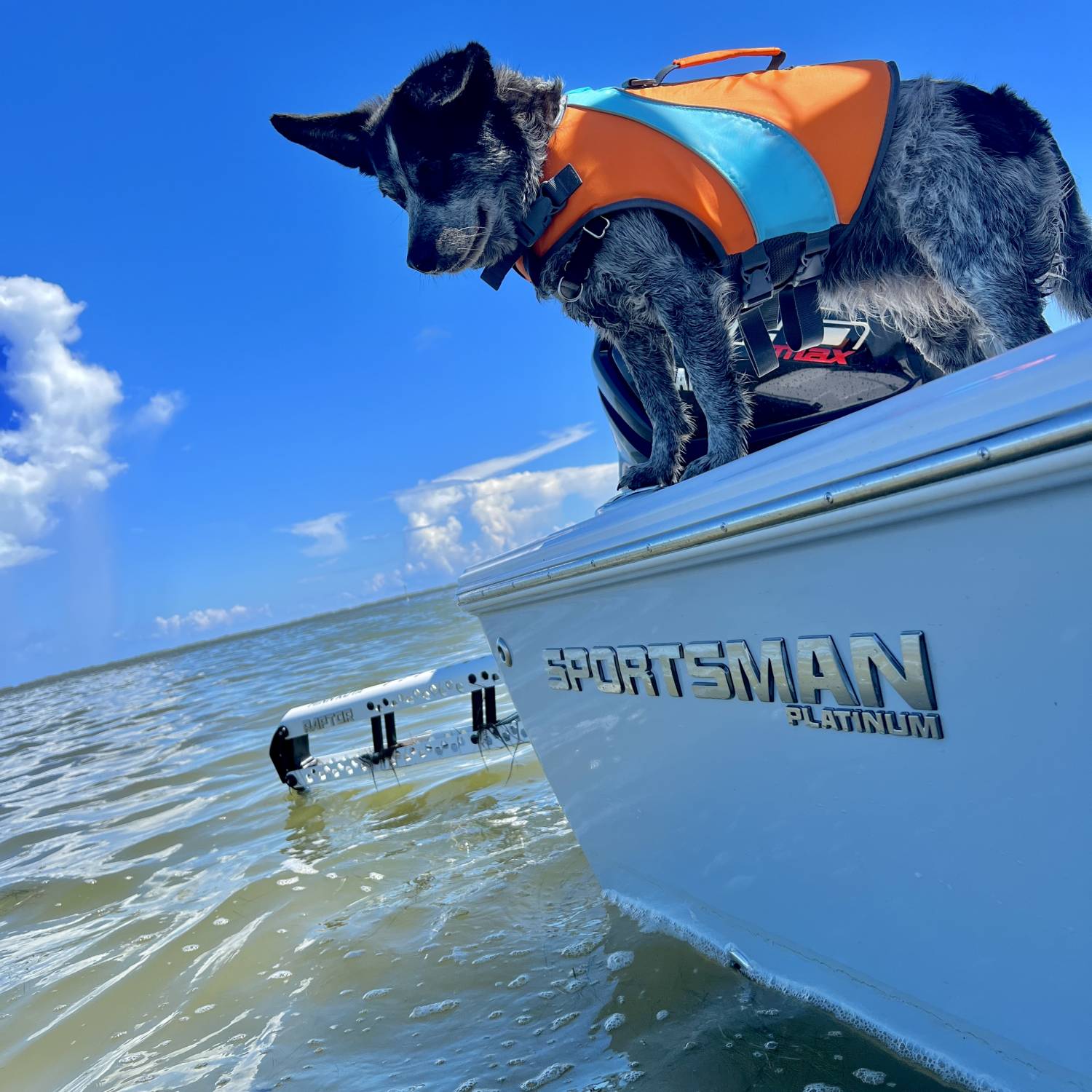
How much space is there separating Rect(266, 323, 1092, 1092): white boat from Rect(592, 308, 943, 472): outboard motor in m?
0.95

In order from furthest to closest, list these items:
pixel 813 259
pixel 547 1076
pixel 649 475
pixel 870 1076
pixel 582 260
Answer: pixel 649 475 → pixel 582 260 → pixel 813 259 → pixel 547 1076 → pixel 870 1076

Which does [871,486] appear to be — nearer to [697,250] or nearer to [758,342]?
[697,250]

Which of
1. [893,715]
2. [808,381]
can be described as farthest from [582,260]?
[893,715]

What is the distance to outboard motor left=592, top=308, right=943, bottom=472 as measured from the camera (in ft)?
9.02

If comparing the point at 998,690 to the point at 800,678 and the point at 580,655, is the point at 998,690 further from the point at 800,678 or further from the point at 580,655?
the point at 580,655

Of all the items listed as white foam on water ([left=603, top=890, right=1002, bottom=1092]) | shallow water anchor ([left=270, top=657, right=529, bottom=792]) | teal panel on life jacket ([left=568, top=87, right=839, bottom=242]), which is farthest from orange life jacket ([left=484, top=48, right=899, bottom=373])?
shallow water anchor ([left=270, top=657, right=529, bottom=792])

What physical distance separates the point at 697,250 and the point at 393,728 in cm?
322

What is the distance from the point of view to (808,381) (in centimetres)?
284

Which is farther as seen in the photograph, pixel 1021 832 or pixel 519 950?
pixel 519 950

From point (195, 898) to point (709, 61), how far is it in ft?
12.6

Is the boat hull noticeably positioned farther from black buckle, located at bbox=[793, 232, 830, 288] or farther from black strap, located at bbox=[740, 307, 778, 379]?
black strap, located at bbox=[740, 307, 778, 379]

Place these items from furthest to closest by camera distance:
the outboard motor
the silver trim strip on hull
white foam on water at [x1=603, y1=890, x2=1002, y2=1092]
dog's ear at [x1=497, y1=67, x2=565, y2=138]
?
the outboard motor
dog's ear at [x1=497, y1=67, x2=565, y2=138]
white foam on water at [x1=603, y1=890, x2=1002, y2=1092]
the silver trim strip on hull

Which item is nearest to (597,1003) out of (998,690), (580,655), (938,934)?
(580,655)

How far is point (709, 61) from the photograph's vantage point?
236 centimetres
